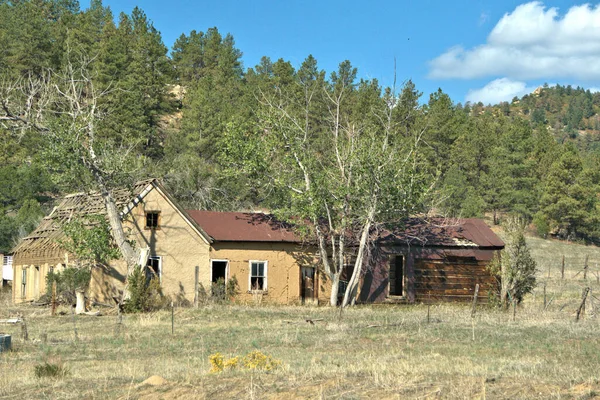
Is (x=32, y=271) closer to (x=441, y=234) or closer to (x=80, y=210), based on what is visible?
(x=80, y=210)

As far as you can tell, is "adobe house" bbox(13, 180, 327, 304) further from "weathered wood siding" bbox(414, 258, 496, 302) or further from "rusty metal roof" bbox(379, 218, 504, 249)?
"weathered wood siding" bbox(414, 258, 496, 302)

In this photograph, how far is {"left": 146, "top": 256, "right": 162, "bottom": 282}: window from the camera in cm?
3286

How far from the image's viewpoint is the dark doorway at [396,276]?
37906mm

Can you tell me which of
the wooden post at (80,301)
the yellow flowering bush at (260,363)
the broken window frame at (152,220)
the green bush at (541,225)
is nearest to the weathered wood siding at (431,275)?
the broken window frame at (152,220)

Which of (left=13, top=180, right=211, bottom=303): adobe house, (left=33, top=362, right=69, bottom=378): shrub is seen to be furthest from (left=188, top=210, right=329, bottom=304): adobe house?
(left=33, top=362, right=69, bottom=378): shrub

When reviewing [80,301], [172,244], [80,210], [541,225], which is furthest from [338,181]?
[541,225]

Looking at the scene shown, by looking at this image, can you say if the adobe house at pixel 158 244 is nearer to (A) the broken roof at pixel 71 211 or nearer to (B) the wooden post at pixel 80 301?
(A) the broken roof at pixel 71 211

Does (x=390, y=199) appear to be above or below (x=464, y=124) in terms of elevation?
below

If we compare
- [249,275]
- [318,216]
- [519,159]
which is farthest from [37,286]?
[519,159]

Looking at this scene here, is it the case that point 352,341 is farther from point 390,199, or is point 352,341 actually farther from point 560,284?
point 560,284

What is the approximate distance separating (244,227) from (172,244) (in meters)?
3.29

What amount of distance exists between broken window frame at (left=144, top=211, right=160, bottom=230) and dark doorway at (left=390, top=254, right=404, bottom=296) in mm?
11285

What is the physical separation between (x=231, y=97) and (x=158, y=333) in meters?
55.5

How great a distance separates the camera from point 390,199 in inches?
1267
